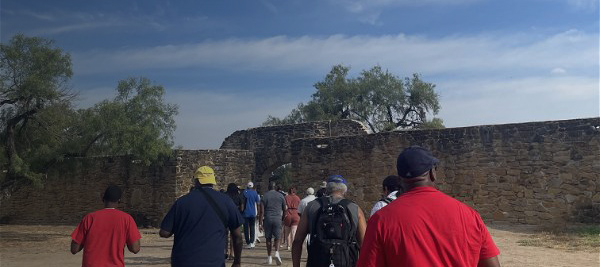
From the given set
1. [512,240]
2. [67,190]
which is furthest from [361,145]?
[67,190]

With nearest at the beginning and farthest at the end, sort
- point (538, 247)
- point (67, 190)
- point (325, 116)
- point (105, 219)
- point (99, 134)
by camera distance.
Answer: point (105, 219) < point (538, 247) < point (99, 134) < point (67, 190) < point (325, 116)

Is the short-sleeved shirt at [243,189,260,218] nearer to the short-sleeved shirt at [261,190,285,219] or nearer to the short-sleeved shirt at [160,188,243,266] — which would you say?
the short-sleeved shirt at [261,190,285,219]

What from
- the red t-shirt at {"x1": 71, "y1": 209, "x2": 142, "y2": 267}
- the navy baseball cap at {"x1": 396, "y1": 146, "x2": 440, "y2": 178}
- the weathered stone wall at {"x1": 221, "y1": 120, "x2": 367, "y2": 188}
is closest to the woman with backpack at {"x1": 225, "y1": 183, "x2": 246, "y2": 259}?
the red t-shirt at {"x1": 71, "y1": 209, "x2": 142, "y2": 267}

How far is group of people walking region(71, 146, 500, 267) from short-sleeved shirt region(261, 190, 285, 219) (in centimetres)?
496

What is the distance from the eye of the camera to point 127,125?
16.7 meters

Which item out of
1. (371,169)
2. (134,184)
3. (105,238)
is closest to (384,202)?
(105,238)

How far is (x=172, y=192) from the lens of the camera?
20.1 m

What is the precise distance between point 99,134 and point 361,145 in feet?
24.7

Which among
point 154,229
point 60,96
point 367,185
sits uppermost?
point 60,96

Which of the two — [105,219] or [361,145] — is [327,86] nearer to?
[361,145]

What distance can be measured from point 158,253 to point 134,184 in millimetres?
9300

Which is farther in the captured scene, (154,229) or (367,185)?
(154,229)

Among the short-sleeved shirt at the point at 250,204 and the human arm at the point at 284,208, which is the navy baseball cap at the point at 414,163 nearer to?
the human arm at the point at 284,208

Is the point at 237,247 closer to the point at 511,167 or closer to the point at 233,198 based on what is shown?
the point at 233,198
